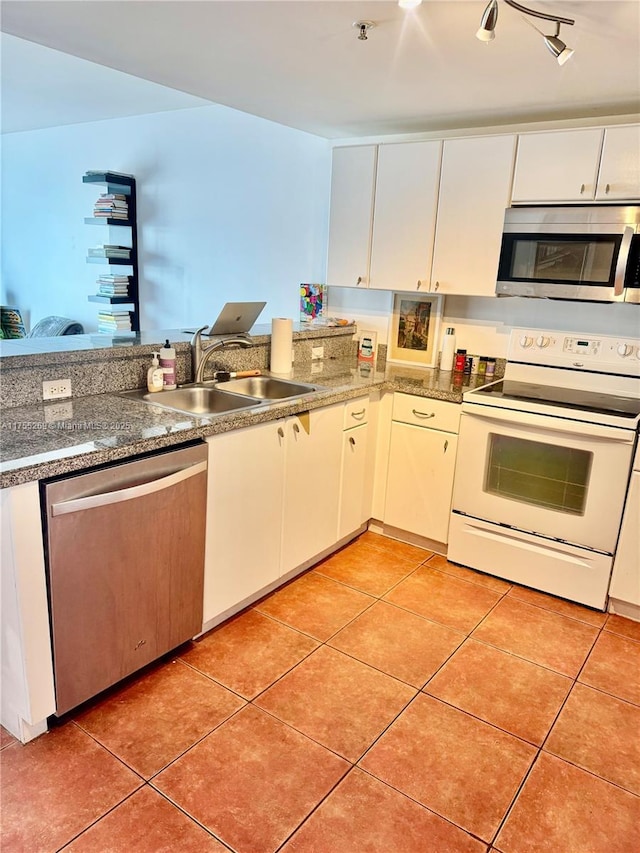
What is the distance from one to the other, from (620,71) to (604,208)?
22.0 inches

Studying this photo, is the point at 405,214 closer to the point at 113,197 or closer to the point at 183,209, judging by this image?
the point at 183,209

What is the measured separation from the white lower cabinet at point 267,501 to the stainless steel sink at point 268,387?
8.3 inches

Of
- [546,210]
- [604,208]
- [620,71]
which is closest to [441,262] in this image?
[546,210]

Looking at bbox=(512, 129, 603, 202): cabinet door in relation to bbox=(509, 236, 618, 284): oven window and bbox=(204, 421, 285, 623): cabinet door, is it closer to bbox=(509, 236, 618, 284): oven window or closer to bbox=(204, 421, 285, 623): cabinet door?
bbox=(509, 236, 618, 284): oven window

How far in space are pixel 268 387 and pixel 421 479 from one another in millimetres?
940

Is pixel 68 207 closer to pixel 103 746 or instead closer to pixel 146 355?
pixel 146 355

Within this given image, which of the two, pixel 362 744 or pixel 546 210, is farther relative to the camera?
pixel 546 210

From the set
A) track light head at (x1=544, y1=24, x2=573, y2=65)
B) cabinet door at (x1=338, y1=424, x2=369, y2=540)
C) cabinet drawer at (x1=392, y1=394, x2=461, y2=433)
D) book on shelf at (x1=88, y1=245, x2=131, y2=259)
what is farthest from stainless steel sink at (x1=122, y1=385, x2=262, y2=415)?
book on shelf at (x1=88, y1=245, x2=131, y2=259)

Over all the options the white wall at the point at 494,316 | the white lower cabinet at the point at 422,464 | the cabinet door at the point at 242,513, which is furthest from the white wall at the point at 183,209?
the cabinet door at the point at 242,513

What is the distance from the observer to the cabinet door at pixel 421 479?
306 centimetres

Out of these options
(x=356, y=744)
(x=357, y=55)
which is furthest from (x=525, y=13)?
(x=356, y=744)

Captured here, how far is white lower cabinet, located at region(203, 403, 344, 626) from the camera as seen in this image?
229 centimetres

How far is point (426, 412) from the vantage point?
3062mm

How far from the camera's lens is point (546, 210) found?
280 cm
